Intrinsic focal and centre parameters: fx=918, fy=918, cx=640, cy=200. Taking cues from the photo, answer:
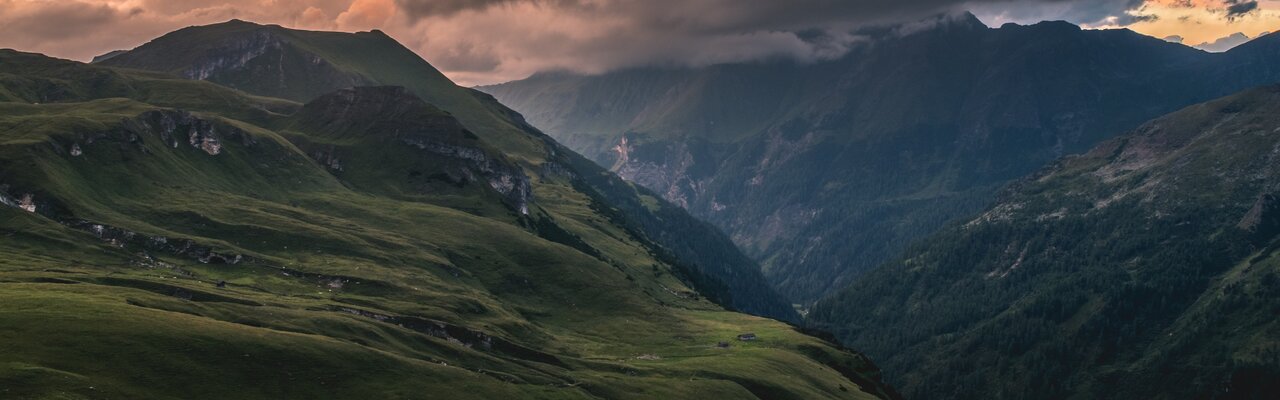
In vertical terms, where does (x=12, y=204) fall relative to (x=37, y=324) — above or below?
above

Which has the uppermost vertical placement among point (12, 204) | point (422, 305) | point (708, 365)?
point (12, 204)

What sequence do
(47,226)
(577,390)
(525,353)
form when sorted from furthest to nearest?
1. (47,226)
2. (525,353)
3. (577,390)

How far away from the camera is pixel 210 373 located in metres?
103

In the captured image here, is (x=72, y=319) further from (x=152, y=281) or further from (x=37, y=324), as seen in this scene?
(x=152, y=281)

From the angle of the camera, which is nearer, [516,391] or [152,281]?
[516,391]

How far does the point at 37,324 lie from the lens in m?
104

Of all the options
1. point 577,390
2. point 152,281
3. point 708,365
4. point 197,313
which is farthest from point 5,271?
point 708,365

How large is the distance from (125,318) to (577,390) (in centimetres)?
6262

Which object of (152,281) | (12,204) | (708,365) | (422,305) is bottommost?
(708,365)

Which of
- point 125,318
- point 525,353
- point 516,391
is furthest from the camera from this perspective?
point 525,353

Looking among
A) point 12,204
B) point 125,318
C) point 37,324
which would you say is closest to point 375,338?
point 125,318

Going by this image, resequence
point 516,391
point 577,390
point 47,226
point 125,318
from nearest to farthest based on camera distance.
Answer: point 125,318 → point 516,391 → point 577,390 → point 47,226

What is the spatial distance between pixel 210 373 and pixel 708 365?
109m

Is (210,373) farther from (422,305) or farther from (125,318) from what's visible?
(422,305)
